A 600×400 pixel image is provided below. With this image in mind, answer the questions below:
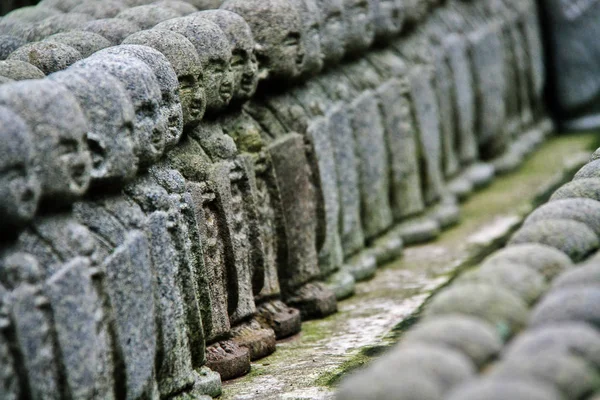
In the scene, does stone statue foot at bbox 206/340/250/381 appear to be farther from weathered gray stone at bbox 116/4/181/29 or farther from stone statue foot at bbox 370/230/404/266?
stone statue foot at bbox 370/230/404/266

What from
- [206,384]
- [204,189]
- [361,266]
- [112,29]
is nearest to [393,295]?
[361,266]

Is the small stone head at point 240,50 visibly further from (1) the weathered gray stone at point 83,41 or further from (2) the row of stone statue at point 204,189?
(1) the weathered gray stone at point 83,41

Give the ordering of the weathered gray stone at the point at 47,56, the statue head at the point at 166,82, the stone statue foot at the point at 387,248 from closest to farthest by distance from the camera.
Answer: the statue head at the point at 166,82, the weathered gray stone at the point at 47,56, the stone statue foot at the point at 387,248

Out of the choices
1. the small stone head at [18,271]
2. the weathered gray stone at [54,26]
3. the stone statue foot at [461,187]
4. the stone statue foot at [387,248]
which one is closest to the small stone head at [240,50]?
the weathered gray stone at [54,26]

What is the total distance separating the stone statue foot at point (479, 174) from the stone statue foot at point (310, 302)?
3.42m

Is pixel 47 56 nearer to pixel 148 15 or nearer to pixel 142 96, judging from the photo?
pixel 142 96

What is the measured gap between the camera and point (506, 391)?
10.4ft

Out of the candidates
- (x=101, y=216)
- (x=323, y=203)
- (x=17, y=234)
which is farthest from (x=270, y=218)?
(x=17, y=234)

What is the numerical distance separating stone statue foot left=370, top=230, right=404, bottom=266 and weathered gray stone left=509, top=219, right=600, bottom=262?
11.1 feet

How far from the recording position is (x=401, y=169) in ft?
27.2

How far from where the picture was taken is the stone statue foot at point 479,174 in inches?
391

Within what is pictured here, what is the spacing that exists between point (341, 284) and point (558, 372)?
389 centimetres

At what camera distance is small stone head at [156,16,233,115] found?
5797mm

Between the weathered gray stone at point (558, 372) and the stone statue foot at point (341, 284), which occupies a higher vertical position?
the weathered gray stone at point (558, 372)
